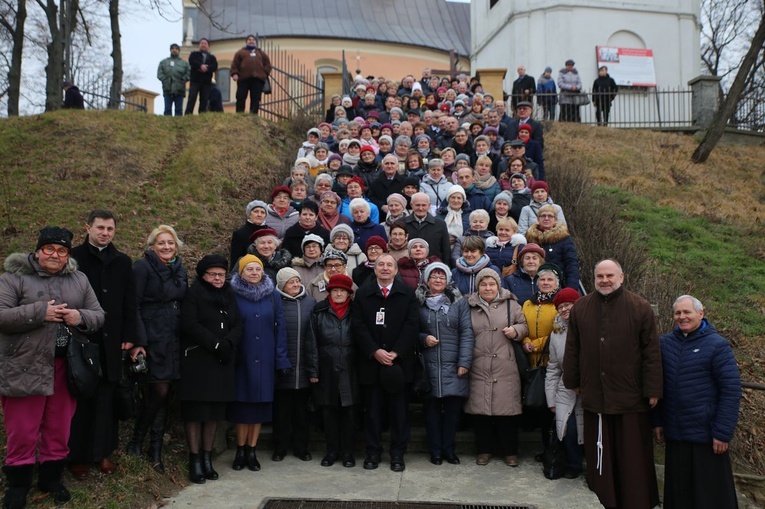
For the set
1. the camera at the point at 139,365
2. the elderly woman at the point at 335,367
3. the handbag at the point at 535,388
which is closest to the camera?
the camera at the point at 139,365

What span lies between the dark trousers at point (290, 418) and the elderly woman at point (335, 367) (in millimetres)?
200

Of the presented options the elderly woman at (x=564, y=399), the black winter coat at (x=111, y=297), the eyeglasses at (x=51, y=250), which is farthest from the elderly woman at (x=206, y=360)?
the elderly woman at (x=564, y=399)

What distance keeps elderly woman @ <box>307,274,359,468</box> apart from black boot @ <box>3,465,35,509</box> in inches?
97.2

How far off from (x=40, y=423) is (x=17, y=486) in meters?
0.46

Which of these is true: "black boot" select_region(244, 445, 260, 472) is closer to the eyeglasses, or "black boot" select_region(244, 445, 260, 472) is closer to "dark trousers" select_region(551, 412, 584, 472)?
the eyeglasses

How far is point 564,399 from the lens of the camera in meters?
6.38

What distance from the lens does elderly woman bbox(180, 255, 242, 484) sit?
20.8ft

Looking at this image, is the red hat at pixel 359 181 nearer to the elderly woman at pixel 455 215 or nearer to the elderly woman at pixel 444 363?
the elderly woman at pixel 455 215

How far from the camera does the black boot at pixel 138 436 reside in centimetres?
633

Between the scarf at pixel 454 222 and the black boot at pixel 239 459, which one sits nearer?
the black boot at pixel 239 459

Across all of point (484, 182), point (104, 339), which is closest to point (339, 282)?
point (104, 339)

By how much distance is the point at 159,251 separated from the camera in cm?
646

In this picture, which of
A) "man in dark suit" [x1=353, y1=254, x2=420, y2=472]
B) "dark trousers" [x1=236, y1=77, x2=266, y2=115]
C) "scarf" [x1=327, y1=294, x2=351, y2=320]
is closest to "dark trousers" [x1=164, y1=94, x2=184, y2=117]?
"dark trousers" [x1=236, y1=77, x2=266, y2=115]

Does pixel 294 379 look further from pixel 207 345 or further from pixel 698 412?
pixel 698 412
